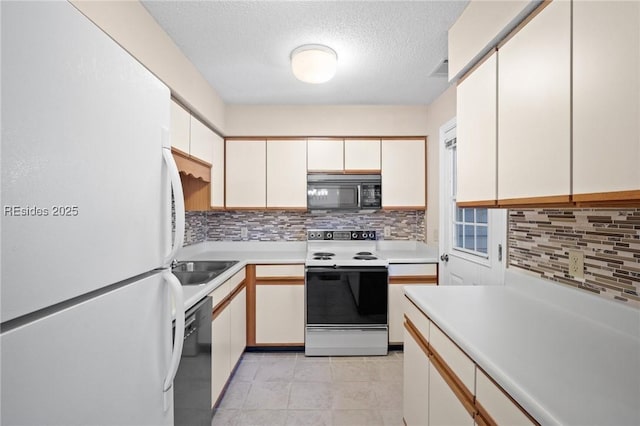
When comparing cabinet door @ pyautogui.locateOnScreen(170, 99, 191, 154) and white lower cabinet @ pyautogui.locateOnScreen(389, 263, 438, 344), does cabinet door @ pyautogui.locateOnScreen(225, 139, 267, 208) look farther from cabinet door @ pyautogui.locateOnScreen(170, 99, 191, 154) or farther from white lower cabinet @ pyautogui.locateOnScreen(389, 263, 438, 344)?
white lower cabinet @ pyautogui.locateOnScreen(389, 263, 438, 344)

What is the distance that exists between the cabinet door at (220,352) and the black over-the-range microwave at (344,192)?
140 centimetres

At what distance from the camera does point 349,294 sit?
278cm

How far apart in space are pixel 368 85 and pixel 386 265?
62.0 inches

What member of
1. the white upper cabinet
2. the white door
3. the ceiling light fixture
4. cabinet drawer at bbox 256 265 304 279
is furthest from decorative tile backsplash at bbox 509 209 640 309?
cabinet drawer at bbox 256 265 304 279

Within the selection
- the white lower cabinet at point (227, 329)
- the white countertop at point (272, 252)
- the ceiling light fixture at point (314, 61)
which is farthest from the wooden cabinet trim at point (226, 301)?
the ceiling light fixture at point (314, 61)

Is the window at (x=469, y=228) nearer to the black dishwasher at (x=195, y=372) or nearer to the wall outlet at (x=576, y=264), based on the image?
the wall outlet at (x=576, y=264)

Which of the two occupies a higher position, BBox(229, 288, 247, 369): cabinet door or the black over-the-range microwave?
the black over-the-range microwave

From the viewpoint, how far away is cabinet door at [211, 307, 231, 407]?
1.94m

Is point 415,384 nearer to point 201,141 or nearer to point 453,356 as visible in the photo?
point 453,356

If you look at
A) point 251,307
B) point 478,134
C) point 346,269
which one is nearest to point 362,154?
point 346,269

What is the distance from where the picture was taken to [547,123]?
1.09 metres

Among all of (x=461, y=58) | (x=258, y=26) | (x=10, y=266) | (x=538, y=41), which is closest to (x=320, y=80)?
(x=258, y=26)

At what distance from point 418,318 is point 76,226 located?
1.47 metres

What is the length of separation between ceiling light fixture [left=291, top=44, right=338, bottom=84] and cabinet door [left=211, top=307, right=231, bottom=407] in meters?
1.71
